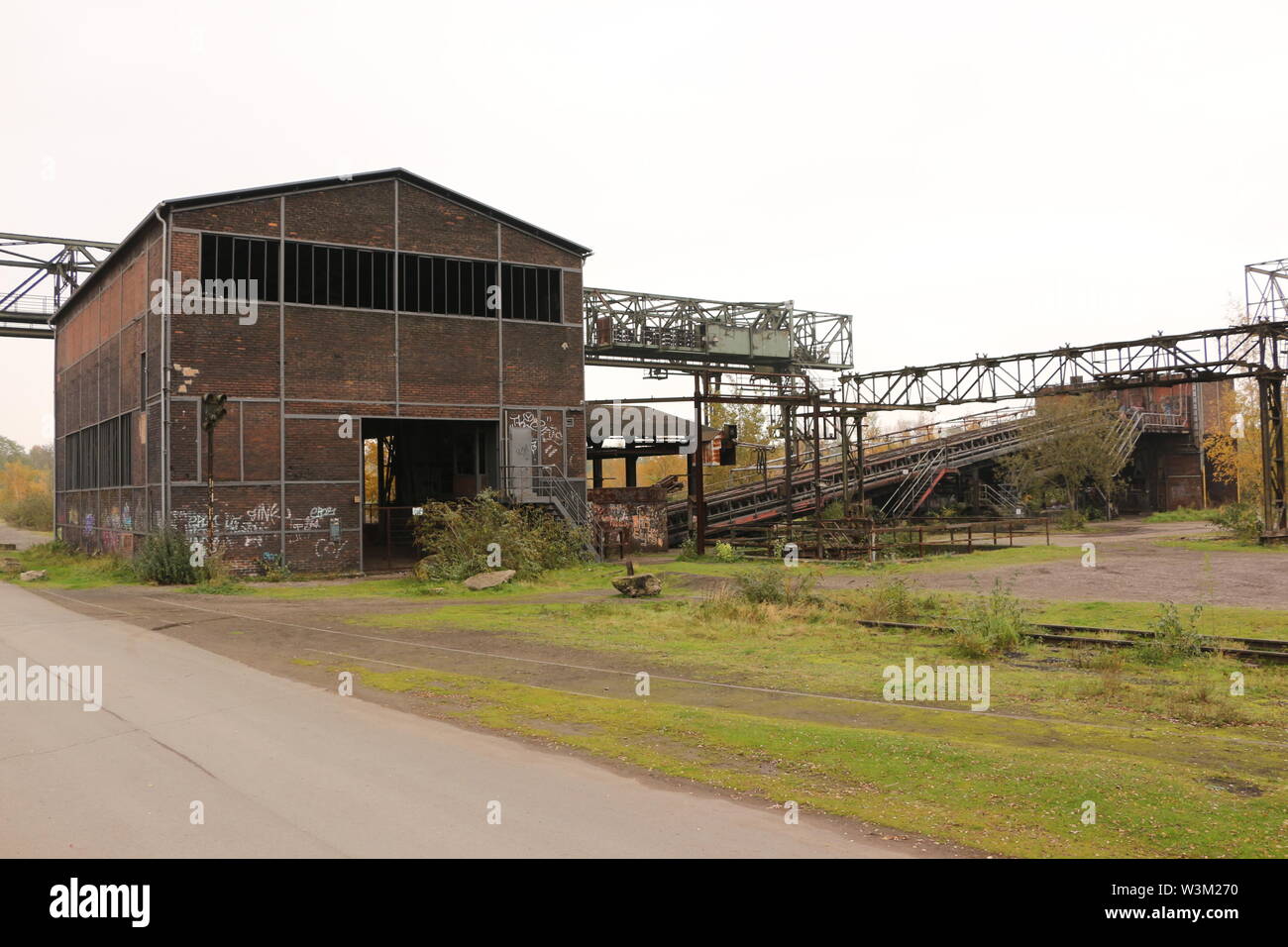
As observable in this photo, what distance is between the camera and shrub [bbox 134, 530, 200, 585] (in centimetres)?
2309

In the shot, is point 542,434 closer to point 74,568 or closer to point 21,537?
point 74,568

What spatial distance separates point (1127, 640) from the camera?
12.8 m

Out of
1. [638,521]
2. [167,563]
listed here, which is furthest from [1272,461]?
[167,563]

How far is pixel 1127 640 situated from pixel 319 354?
878 inches

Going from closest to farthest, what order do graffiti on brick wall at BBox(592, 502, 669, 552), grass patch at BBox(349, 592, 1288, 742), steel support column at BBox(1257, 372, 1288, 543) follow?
1. grass patch at BBox(349, 592, 1288, 742)
2. steel support column at BBox(1257, 372, 1288, 543)
3. graffiti on brick wall at BBox(592, 502, 669, 552)

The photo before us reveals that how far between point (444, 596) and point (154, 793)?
1462cm

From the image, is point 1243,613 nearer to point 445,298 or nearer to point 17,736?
point 17,736

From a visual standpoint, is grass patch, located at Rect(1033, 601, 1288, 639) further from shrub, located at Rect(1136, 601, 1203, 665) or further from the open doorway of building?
the open doorway of building

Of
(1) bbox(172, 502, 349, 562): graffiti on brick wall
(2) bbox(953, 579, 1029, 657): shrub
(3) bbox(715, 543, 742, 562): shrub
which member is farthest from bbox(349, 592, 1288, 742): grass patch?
(3) bbox(715, 543, 742, 562): shrub

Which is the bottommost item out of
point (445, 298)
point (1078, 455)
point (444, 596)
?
point (444, 596)

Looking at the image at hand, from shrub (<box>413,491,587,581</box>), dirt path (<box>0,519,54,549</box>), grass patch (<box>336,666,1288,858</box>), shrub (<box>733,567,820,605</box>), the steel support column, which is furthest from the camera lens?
dirt path (<box>0,519,54,549</box>)

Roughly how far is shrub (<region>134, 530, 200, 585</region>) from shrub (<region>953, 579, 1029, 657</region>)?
19.0 meters
